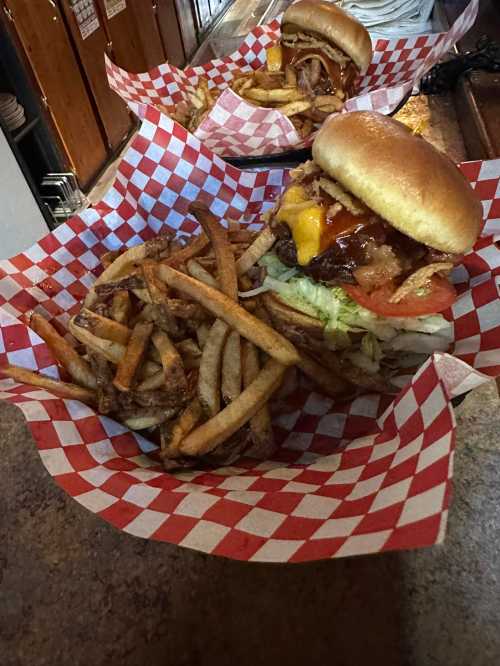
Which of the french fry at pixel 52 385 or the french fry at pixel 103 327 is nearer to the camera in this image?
the french fry at pixel 52 385

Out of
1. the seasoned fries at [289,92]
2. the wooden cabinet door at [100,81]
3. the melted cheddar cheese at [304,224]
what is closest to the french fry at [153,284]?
the melted cheddar cheese at [304,224]

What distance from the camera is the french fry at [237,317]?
4.65 feet

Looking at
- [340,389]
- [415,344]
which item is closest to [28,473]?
[340,389]

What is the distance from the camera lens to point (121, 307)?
1.66 m

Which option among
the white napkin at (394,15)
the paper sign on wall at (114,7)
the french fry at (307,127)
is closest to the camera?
the french fry at (307,127)

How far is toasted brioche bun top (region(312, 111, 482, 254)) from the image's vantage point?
1.39 meters

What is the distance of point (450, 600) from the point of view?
112 centimetres

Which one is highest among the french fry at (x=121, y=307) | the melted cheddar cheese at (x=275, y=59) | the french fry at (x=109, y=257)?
the melted cheddar cheese at (x=275, y=59)

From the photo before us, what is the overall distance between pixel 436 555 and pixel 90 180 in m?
4.03

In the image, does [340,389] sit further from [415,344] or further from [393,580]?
[393,580]

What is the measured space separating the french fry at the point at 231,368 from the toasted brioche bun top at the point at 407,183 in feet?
2.04

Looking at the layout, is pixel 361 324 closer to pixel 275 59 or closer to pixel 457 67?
pixel 275 59

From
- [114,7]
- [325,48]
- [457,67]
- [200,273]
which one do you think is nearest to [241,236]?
[200,273]

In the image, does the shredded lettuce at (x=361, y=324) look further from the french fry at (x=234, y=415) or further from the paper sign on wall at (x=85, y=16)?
the paper sign on wall at (x=85, y=16)
